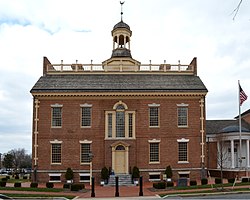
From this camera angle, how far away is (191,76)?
44.5m

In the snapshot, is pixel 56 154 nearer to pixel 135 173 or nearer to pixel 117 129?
pixel 117 129

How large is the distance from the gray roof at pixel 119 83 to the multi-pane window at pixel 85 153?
557 cm

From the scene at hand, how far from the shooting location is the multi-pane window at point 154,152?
40750mm

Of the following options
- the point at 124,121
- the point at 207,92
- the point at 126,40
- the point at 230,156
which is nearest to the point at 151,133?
the point at 124,121

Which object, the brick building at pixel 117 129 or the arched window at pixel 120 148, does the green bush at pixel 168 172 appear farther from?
the arched window at pixel 120 148

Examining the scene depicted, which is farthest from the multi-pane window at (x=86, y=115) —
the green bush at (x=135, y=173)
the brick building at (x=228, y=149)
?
the brick building at (x=228, y=149)

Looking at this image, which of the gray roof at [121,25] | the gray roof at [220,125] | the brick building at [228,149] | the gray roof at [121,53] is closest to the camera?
the brick building at [228,149]

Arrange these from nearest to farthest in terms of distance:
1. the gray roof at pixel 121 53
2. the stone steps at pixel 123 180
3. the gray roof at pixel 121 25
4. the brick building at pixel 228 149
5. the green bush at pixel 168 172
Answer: the stone steps at pixel 123 180 < the green bush at pixel 168 172 < the brick building at pixel 228 149 < the gray roof at pixel 121 53 < the gray roof at pixel 121 25

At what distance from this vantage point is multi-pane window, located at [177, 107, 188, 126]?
41375mm

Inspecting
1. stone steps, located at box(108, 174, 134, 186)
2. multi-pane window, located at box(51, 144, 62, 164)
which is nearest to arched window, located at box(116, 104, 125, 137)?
stone steps, located at box(108, 174, 134, 186)

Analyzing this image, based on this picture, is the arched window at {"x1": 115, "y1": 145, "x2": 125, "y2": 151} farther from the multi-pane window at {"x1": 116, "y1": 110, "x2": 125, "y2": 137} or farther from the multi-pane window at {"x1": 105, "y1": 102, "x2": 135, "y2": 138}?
the multi-pane window at {"x1": 116, "y1": 110, "x2": 125, "y2": 137}

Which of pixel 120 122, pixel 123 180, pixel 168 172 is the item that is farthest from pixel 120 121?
pixel 168 172

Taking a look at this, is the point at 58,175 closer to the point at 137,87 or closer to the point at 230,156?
the point at 137,87

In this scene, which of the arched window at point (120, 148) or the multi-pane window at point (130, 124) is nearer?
the arched window at point (120, 148)
